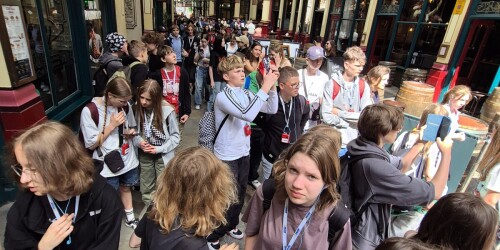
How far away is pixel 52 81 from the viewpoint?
396 cm

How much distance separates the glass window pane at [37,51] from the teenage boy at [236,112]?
243 centimetres

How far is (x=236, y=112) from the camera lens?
8.11 ft

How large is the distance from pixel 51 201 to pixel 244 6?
3408cm

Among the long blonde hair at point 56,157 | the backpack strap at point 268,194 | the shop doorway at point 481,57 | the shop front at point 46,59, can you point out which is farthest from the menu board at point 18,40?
the shop doorway at point 481,57

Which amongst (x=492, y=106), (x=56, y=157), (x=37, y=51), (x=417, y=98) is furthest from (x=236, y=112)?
(x=492, y=106)

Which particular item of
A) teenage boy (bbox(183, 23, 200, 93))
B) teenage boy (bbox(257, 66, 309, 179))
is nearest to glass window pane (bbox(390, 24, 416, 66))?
teenage boy (bbox(183, 23, 200, 93))

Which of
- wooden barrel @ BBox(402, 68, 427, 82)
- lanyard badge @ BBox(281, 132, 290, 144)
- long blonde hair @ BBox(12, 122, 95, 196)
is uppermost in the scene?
long blonde hair @ BBox(12, 122, 95, 196)

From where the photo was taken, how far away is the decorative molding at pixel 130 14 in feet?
26.3

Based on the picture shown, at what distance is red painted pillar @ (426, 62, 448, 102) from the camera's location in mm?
8211

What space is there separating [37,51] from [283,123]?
128 inches

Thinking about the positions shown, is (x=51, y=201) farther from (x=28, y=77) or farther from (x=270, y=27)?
(x=270, y=27)

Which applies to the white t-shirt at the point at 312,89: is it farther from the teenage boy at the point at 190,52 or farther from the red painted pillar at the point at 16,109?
the teenage boy at the point at 190,52

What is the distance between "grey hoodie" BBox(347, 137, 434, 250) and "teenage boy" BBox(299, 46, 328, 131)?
5.90 feet

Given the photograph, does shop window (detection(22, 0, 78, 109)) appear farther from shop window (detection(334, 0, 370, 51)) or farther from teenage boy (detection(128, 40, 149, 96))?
shop window (detection(334, 0, 370, 51))
